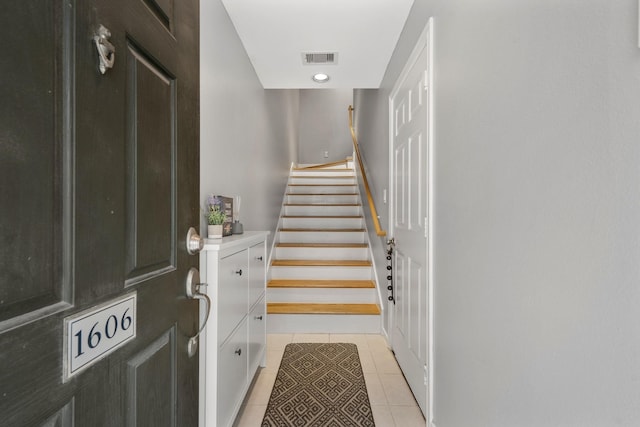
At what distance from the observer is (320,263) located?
3662 millimetres

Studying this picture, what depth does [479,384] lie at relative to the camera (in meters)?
1.18

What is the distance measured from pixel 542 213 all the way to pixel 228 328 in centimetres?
134

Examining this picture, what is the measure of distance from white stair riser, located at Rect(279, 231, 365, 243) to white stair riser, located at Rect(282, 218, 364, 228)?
366 millimetres

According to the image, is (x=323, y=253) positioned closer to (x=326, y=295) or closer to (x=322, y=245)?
(x=322, y=245)

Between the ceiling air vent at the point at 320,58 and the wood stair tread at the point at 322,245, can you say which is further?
the wood stair tread at the point at 322,245

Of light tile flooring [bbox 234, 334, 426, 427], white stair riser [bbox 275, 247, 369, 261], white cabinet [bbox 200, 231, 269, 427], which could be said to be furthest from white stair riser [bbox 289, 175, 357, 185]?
white cabinet [bbox 200, 231, 269, 427]

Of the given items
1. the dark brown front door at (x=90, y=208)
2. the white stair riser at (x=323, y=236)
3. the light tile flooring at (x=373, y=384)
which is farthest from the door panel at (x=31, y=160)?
the white stair riser at (x=323, y=236)

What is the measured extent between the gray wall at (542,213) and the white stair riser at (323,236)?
2.80m

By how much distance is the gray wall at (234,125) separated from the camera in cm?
185

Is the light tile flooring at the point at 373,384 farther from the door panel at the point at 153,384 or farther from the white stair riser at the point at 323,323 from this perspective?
the door panel at the point at 153,384

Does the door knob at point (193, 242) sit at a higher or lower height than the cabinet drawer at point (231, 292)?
higher

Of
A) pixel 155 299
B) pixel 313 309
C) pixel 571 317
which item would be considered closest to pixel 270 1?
pixel 155 299

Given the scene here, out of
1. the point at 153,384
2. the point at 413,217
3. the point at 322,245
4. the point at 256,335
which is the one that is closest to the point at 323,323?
the point at 256,335

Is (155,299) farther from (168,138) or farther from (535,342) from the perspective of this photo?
(535,342)
